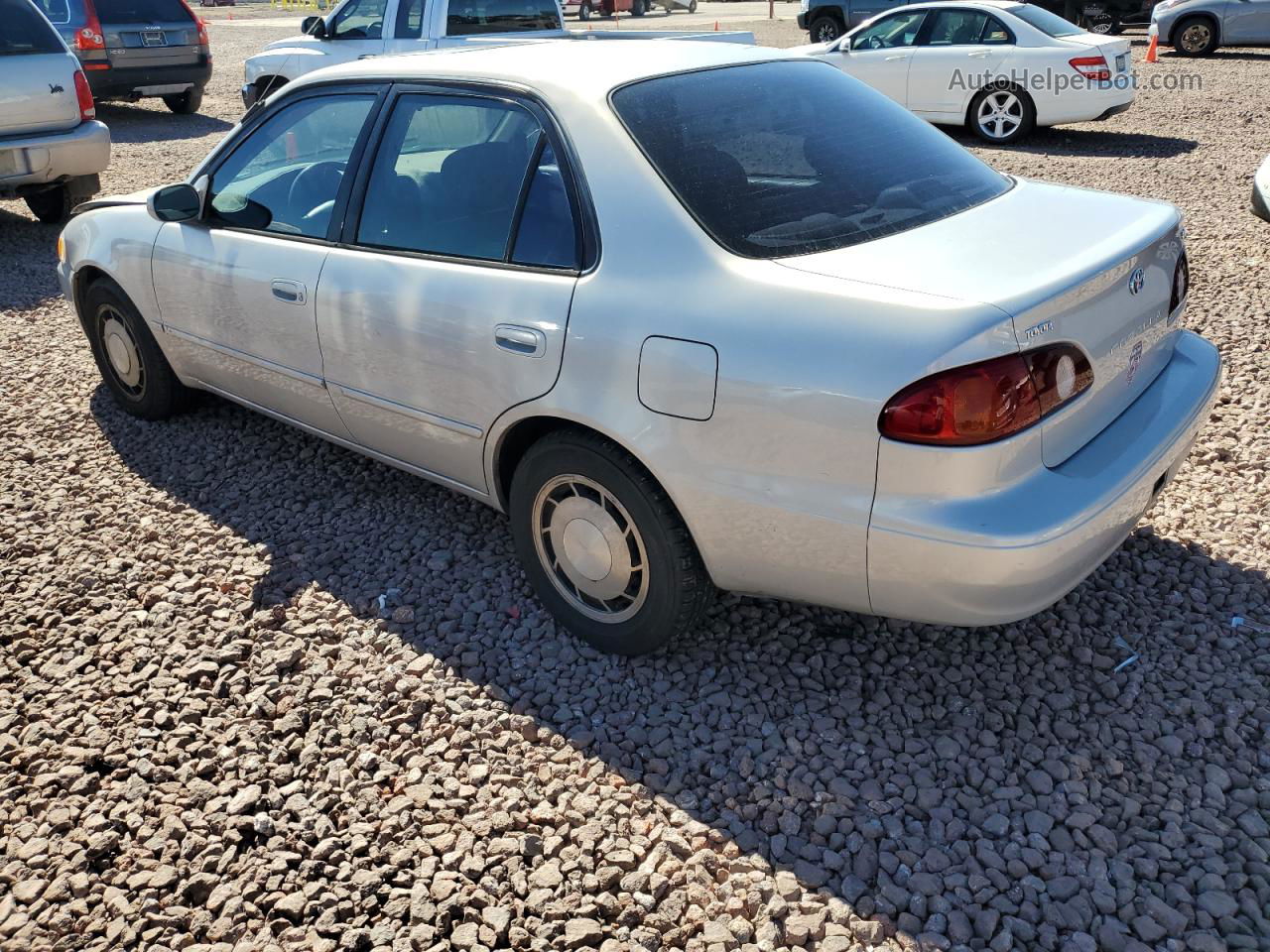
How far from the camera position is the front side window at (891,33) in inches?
473

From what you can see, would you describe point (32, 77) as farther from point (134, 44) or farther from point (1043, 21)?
point (1043, 21)

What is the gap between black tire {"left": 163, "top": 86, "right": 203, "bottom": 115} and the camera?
48.8 feet

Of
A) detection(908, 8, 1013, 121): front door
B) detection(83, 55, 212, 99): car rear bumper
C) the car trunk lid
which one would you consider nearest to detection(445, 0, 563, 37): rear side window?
detection(908, 8, 1013, 121): front door

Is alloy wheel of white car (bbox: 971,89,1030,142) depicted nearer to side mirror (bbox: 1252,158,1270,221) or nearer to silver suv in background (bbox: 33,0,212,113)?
side mirror (bbox: 1252,158,1270,221)

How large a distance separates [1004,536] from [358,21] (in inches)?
406

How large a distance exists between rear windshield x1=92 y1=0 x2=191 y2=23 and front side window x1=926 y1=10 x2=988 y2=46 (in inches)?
380

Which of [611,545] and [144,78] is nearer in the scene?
[611,545]

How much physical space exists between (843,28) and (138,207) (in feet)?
55.3

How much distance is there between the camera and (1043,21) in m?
11.5

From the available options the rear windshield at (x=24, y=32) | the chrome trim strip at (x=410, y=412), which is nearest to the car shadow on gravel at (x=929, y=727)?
the chrome trim strip at (x=410, y=412)

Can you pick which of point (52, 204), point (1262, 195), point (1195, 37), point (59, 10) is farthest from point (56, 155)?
point (1195, 37)

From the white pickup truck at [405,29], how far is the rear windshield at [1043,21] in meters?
4.16

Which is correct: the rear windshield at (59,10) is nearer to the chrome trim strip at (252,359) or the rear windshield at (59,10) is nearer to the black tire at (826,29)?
the chrome trim strip at (252,359)

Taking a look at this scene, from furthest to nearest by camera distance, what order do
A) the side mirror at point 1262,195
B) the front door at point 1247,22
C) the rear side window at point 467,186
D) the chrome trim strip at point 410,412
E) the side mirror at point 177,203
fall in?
1. the front door at point 1247,22
2. the side mirror at point 1262,195
3. the side mirror at point 177,203
4. the chrome trim strip at point 410,412
5. the rear side window at point 467,186
